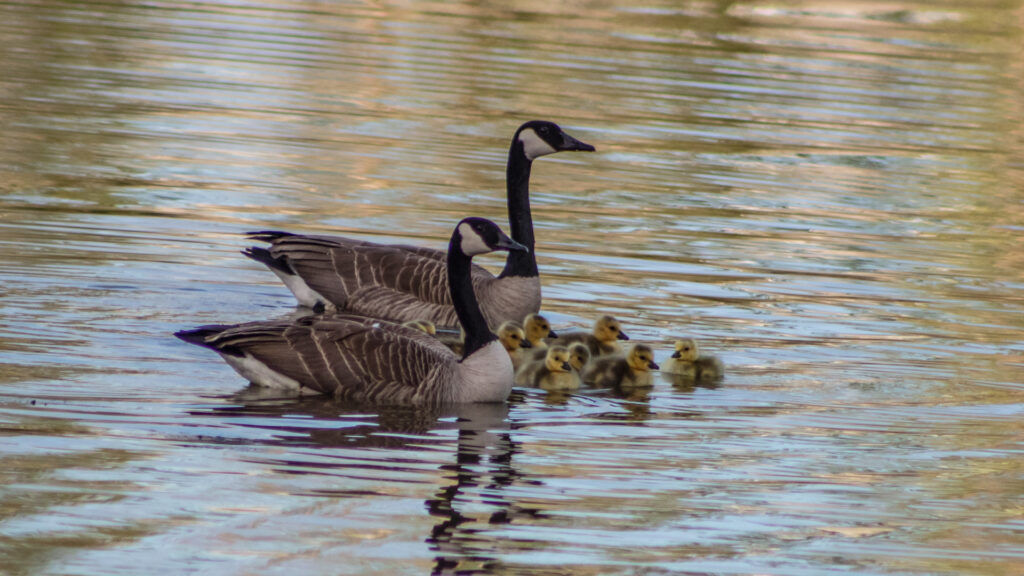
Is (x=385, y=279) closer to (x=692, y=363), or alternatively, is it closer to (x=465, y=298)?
(x=465, y=298)

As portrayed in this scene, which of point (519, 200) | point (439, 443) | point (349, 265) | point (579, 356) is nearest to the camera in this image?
point (439, 443)

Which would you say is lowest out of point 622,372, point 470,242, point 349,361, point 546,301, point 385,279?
point 622,372

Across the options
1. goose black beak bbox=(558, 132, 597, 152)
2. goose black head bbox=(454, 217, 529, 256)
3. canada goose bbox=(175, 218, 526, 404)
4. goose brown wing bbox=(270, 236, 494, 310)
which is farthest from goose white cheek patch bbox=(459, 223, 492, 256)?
goose black beak bbox=(558, 132, 597, 152)

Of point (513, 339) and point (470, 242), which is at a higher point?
point (470, 242)

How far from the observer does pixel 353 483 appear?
26.5 feet

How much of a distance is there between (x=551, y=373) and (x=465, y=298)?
0.80 metres

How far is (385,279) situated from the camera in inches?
499

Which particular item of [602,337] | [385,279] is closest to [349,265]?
[385,279]

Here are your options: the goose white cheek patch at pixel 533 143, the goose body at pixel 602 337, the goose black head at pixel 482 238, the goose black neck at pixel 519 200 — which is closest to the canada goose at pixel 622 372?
the goose body at pixel 602 337

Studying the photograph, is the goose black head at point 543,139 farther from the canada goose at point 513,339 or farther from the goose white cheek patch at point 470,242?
the goose white cheek patch at point 470,242

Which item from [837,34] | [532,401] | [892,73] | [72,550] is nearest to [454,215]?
[532,401]

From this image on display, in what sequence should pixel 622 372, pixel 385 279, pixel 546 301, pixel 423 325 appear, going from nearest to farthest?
pixel 622 372, pixel 423 325, pixel 385 279, pixel 546 301

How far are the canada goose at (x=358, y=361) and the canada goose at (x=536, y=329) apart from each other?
1405mm

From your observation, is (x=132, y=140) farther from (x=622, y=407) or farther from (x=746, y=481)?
(x=746, y=481)
